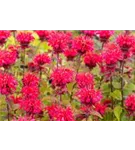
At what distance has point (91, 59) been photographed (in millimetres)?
2357

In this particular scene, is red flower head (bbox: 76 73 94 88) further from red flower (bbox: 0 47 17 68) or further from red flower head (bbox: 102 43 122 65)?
red flower (bbox: 0 47 17 68)

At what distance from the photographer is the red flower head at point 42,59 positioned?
2.36 metres

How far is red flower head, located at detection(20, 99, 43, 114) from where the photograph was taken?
2.20m

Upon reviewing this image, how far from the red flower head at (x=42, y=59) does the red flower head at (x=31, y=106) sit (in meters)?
0.21

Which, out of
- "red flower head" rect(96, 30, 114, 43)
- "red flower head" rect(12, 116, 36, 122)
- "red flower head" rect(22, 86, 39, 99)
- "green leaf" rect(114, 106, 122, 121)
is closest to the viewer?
"red flower head" rect(12, 116, 36, 122)

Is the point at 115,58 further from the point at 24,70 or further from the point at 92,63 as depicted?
the point at 24,70

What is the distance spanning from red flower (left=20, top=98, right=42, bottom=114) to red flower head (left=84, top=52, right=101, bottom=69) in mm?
281

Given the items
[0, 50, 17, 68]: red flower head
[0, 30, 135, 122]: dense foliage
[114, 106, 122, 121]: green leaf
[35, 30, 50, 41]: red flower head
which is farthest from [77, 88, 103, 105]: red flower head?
[35, 30, 50, 41]: red flower head

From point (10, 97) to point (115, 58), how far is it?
435 millimetres

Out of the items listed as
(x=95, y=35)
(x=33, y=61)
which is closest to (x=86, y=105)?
(x=33, y=61)

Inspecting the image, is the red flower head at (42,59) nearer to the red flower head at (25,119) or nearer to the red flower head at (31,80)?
the red flower head at (31,80)

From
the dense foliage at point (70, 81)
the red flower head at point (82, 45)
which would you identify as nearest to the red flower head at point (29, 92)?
the dense foliage at point (70, 81)

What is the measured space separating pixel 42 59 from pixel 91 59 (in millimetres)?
194

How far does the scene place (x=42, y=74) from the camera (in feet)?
8.39
